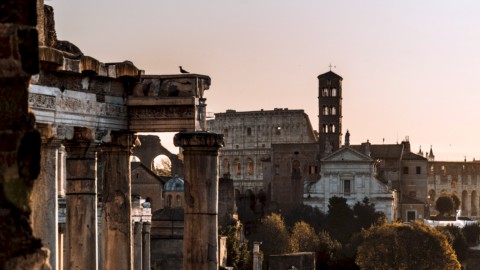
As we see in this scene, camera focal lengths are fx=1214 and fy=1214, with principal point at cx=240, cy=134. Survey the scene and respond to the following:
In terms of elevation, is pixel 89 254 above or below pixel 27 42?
below

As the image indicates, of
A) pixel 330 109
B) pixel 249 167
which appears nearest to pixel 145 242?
pixel 330 109

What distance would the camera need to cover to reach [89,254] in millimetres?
9367

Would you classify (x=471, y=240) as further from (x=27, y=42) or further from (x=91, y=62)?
(x=27, y=42)

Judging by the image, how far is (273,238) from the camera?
57.0 meters

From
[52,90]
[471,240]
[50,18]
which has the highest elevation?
[50,18]

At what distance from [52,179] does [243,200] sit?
74.9 metres

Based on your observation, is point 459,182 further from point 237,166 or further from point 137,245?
point 137,245

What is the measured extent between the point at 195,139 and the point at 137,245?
1133cm

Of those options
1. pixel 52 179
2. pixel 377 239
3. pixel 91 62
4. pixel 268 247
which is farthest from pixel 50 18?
pixel 268 247

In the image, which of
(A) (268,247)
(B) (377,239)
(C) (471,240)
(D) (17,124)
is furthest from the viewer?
(C) (471,240)

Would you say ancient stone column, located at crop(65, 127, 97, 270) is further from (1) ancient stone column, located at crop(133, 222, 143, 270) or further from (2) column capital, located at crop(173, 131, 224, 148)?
(1) ancient stone column, located at crop(133, 222, 143, 270)

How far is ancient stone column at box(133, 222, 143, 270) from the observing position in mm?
18559

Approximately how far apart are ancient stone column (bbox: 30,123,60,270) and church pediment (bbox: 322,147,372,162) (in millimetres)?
66909

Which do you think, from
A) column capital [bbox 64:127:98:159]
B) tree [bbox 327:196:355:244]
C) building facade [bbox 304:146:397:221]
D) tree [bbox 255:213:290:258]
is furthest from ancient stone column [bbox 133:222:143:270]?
building facade [bbox 304:146:397:221]
